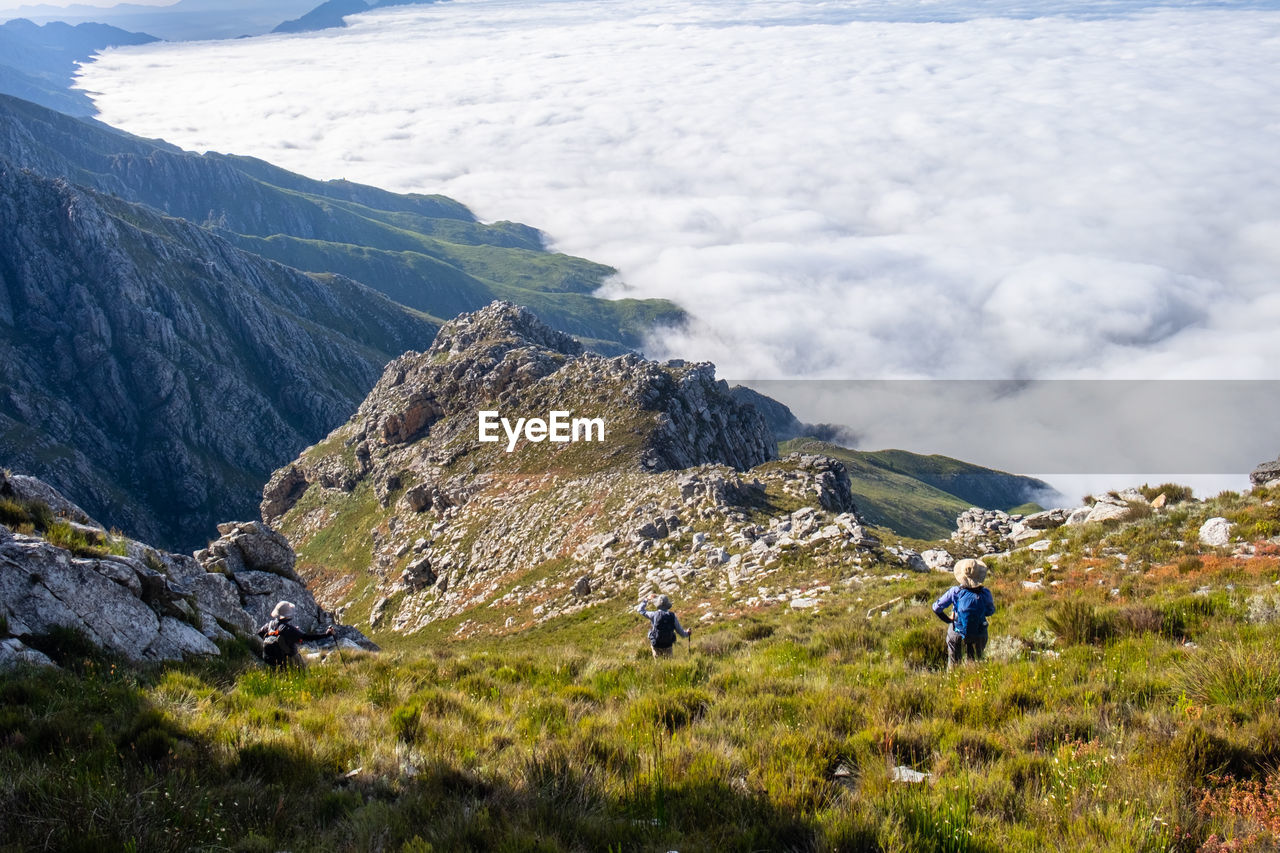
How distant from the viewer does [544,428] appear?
7294 centimetres

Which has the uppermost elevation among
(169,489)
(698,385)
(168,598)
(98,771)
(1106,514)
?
(98,771)

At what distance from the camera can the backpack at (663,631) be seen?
643 inches

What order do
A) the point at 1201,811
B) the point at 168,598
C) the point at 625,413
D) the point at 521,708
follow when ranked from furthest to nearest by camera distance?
the point at 625,413
the point at 168,598
the point at 521,708
the point at 1201,811

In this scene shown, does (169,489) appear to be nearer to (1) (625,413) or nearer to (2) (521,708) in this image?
(1) (625,413)

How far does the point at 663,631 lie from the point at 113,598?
11437mm

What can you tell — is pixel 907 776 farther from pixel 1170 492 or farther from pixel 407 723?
pixel 1170 492

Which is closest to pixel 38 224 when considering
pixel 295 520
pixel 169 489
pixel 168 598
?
pixel 169 489

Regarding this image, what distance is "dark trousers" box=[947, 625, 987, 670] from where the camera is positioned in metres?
11.2

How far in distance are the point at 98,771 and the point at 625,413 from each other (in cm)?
6254

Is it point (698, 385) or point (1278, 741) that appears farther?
point (698, 385)

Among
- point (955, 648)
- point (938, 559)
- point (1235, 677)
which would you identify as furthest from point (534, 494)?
point (1235, 677)

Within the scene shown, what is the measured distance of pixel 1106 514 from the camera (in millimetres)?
26234

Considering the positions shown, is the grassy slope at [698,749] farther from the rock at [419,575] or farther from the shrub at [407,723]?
the rock at [419,575]

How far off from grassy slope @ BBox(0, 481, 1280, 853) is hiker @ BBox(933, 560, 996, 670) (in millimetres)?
400
